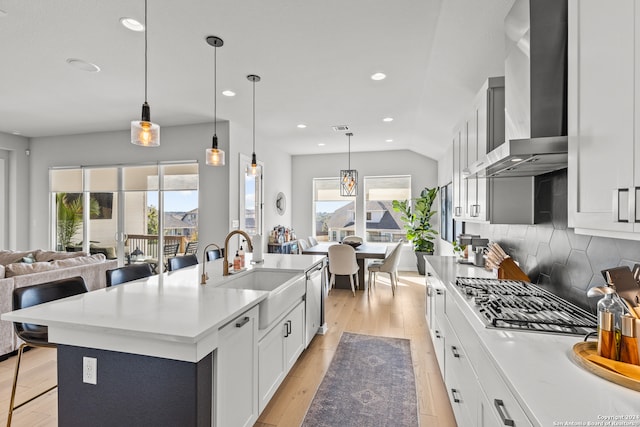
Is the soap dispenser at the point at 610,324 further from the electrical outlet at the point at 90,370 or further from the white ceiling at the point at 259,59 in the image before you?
the electrical outlet at the point at 90,370

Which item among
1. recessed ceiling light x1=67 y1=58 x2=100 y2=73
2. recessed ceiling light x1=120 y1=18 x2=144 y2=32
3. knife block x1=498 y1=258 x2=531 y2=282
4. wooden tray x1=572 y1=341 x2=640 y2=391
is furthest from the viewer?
recessed ceiling light x1=67 y1=58 x2=100 y2=73

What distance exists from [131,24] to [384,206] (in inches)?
238

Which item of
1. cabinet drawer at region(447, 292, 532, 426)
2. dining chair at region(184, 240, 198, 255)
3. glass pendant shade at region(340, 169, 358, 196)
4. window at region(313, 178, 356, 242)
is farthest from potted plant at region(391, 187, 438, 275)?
cabinet drawer at region(447, 292, 532, 426)

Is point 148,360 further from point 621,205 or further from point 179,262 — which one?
point 179,262

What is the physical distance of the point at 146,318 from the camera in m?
1.40

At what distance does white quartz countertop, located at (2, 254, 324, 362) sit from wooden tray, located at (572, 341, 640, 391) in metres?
1.37

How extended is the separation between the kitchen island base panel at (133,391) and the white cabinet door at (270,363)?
53 centimetres

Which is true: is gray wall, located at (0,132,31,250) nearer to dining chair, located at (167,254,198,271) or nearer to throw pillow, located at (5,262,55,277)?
throw pillow, located at (5,262,55,277)

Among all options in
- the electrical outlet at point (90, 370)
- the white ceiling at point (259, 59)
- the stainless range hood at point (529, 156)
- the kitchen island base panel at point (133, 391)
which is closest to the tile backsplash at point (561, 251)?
the stainless range hood at point (529, 156)

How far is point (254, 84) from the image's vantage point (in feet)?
11.9

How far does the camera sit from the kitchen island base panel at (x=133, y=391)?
4.24 feet

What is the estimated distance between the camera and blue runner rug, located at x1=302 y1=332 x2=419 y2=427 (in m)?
2.05

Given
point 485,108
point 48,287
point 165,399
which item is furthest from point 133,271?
point 485,108

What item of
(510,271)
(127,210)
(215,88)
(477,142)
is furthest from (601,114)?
(127,210)
